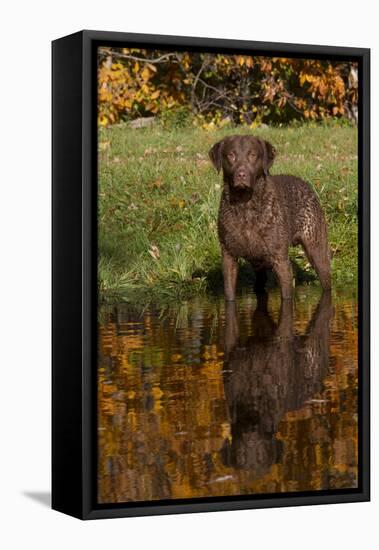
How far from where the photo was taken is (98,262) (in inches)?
362

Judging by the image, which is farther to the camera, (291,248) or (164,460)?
(291,248)

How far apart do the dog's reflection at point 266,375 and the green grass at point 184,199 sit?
1.11 ft

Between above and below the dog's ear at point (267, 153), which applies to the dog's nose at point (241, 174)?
below

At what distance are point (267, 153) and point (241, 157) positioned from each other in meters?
0.17

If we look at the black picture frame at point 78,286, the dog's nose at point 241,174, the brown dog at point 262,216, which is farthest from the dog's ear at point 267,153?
the black picture frame at point 78,286

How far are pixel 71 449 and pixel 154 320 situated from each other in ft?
3.39

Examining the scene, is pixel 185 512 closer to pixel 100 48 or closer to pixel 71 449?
pixel 71 449

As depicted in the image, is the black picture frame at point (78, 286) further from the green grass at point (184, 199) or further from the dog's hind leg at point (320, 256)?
the dog's hind leg at point (320, 256)

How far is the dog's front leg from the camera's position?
10.0 metres

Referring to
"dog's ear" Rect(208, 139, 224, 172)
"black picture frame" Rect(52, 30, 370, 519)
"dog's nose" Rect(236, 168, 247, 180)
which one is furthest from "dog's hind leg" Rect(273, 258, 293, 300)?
"black picture frame" Rect(52, 30, 370, 519)

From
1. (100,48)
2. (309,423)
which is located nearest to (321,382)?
(309,423)

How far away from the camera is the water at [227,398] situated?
920cm

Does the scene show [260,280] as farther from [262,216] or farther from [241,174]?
[241,174]

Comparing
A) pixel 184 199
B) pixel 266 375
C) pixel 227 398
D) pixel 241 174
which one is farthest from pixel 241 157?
pixel 227 398
